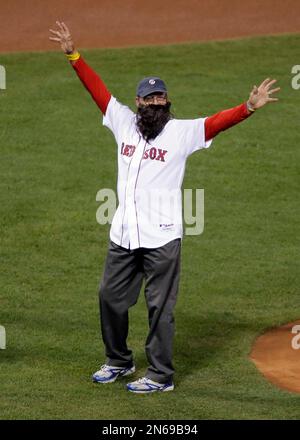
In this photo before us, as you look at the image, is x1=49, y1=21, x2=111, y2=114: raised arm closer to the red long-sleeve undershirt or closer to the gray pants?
the red long-sleeve undershirt

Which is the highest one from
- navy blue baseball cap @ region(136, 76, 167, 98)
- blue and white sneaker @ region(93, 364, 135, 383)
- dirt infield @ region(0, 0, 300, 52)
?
dirt infield @ region(0, 0, 300, 52)

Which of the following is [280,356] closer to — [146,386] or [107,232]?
[146,386]

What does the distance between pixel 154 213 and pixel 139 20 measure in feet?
28.5

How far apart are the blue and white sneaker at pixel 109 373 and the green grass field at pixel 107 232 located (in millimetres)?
75

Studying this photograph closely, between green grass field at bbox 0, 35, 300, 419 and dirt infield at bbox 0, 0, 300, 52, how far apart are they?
1.04 feet

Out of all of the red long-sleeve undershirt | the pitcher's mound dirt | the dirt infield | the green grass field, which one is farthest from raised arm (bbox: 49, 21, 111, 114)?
the dirt infield

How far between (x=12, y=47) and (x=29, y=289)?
6152 millimetres

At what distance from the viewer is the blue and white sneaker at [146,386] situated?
8.02 m

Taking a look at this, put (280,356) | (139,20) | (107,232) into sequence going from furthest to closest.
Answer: (139,20) → (107,232) → (280,356)

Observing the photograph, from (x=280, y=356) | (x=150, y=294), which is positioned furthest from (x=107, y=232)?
(x=150, y=294)

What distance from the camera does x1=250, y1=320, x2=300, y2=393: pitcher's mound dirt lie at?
27.5ft

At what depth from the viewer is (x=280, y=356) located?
881 centimetres

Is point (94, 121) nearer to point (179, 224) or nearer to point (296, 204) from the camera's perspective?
point (296, 204)
